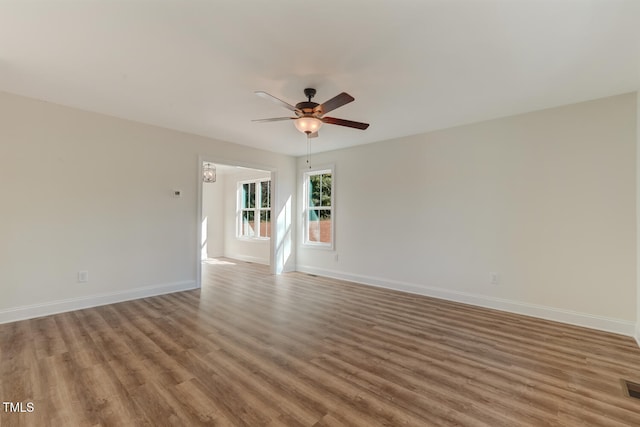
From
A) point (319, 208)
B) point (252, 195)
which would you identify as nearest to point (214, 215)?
point (252, 195)

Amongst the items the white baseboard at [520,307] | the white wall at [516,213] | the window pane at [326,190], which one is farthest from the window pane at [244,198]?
the white baseboard at [520,307]

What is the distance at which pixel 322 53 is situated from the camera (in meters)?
2.42

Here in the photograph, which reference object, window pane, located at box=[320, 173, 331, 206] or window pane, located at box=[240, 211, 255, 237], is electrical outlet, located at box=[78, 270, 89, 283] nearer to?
window pane, located at box=[320, 173, 331, 206]

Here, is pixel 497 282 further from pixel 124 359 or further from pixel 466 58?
pixel 124 359

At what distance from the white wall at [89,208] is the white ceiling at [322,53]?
45 centimetres

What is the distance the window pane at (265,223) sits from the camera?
752 centimetres

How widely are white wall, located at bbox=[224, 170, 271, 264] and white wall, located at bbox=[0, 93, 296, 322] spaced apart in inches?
103

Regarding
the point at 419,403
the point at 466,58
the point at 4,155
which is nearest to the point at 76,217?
the point at 4,155

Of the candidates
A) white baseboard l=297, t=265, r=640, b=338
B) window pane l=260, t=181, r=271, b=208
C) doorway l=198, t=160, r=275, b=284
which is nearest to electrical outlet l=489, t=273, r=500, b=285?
white baseboard l=297, t=265, r=640, b=338

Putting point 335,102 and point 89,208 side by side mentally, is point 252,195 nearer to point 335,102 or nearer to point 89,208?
point 89,208

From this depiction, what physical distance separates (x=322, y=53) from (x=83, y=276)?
4.07m

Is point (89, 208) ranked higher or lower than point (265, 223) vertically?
higher

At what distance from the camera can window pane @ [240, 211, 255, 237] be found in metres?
7.96

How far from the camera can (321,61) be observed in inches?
99.7
